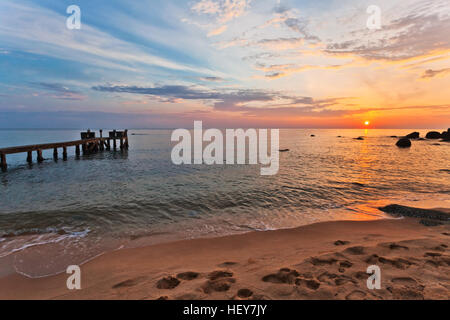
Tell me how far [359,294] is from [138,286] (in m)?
3.96

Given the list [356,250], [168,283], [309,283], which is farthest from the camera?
[356,250]

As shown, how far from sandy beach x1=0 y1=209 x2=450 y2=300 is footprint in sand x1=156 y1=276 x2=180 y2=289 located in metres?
0.02

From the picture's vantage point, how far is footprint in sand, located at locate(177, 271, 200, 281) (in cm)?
444

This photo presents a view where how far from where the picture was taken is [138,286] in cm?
421

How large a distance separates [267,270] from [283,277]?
0.46 metres

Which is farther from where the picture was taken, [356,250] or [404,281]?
[356,250]

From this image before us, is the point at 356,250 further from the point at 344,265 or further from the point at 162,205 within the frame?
the point at 162,205

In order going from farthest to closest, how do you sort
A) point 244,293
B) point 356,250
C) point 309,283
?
point 356,250, point 309,283, point 244,293

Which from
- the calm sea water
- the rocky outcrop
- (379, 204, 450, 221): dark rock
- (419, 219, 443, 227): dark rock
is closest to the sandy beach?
(419, 219, 443, 227): dark rock

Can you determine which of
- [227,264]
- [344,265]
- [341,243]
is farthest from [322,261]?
[227,264]

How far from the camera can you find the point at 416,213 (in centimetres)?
883

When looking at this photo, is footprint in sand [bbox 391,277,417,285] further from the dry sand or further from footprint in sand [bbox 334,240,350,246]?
footprint in sand [bbox 334,240,350,246]

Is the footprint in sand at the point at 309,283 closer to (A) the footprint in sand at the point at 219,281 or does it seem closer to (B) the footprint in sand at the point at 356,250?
(A) the footprint in sand at the point at 219,281
